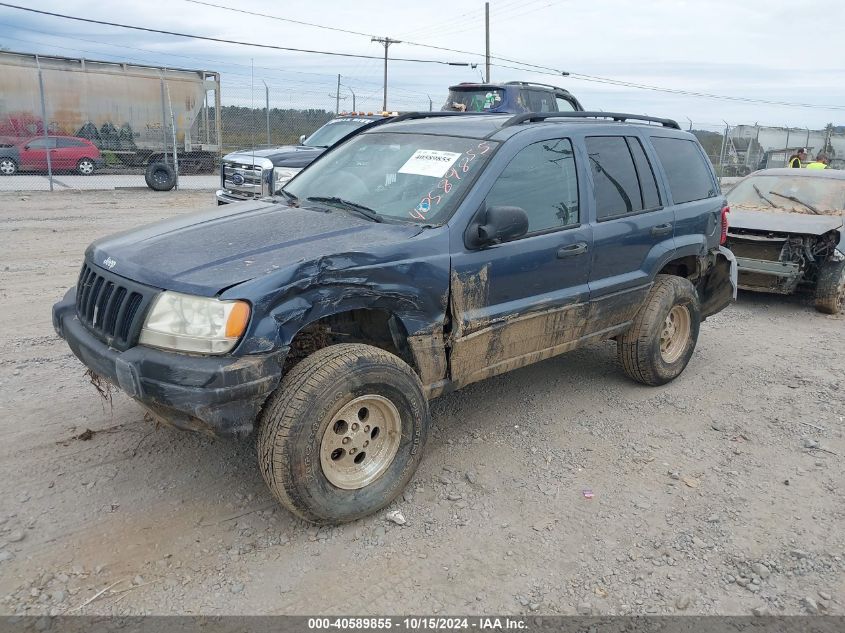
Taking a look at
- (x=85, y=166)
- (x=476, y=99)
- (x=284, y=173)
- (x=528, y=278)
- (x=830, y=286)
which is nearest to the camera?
(x=528, y=278)

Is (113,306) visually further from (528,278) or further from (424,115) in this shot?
(424,115)

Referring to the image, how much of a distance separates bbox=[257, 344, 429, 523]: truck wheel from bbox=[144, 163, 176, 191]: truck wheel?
1589cm

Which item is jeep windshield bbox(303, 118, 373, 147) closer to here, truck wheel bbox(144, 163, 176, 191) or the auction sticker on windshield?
truck wheel bbox(144, 163, 176, 191)

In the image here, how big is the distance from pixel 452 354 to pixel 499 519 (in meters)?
0.89

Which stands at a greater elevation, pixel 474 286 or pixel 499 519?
pixel 474 286

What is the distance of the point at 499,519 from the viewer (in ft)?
11.1

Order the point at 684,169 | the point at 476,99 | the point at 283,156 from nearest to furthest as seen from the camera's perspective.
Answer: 1. the point at 684,169
2. the point at 283,156
3. the point at 476,99

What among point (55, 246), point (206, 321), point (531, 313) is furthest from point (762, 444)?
point (55, 246)

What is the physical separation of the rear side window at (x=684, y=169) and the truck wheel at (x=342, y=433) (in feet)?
9.49

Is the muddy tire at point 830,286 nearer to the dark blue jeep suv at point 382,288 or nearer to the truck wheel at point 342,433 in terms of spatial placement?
the dark blue jeep suv at point 382,288

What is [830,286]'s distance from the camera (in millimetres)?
7570

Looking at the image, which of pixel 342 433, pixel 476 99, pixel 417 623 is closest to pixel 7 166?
pixel 476 99

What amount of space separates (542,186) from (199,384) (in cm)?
236

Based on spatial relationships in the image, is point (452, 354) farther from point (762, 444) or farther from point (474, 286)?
point (762, 444)
